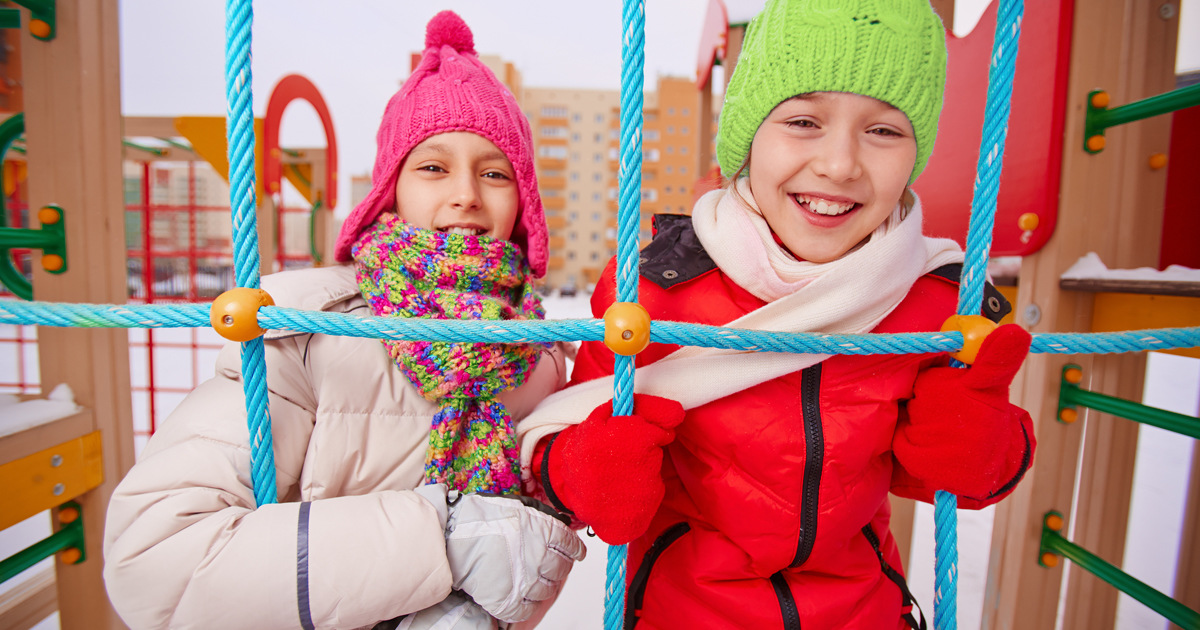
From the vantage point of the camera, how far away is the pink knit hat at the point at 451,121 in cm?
84

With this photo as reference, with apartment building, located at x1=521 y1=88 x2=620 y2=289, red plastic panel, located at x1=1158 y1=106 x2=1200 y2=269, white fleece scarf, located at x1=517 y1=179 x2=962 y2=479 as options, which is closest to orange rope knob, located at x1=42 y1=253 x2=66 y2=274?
white fleece scarf, located at x1=517 y1=179 x2=962 y2=479

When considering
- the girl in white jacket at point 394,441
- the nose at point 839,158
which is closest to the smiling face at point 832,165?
the nose at point 839,158

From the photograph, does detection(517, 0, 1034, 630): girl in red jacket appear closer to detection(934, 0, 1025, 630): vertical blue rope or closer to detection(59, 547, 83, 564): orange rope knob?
detection(934, 0, 1025, 630): vertical blue rope

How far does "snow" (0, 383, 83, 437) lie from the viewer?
2.92ft

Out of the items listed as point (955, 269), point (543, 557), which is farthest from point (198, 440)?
point (955, 269)

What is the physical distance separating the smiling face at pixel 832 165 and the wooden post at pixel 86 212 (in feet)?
3.88

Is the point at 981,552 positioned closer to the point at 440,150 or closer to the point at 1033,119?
the point at 1033,119

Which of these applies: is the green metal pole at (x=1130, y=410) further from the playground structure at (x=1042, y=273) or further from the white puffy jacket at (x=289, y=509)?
the white puffy jacket at (x=289, y=509)

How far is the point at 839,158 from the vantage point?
67 cm

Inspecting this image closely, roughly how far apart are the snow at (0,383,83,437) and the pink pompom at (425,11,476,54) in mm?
959

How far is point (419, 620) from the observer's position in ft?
2.24

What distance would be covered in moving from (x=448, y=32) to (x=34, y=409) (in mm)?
1016

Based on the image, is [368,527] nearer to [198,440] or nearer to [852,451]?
[198,440]

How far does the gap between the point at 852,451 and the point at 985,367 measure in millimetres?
193
